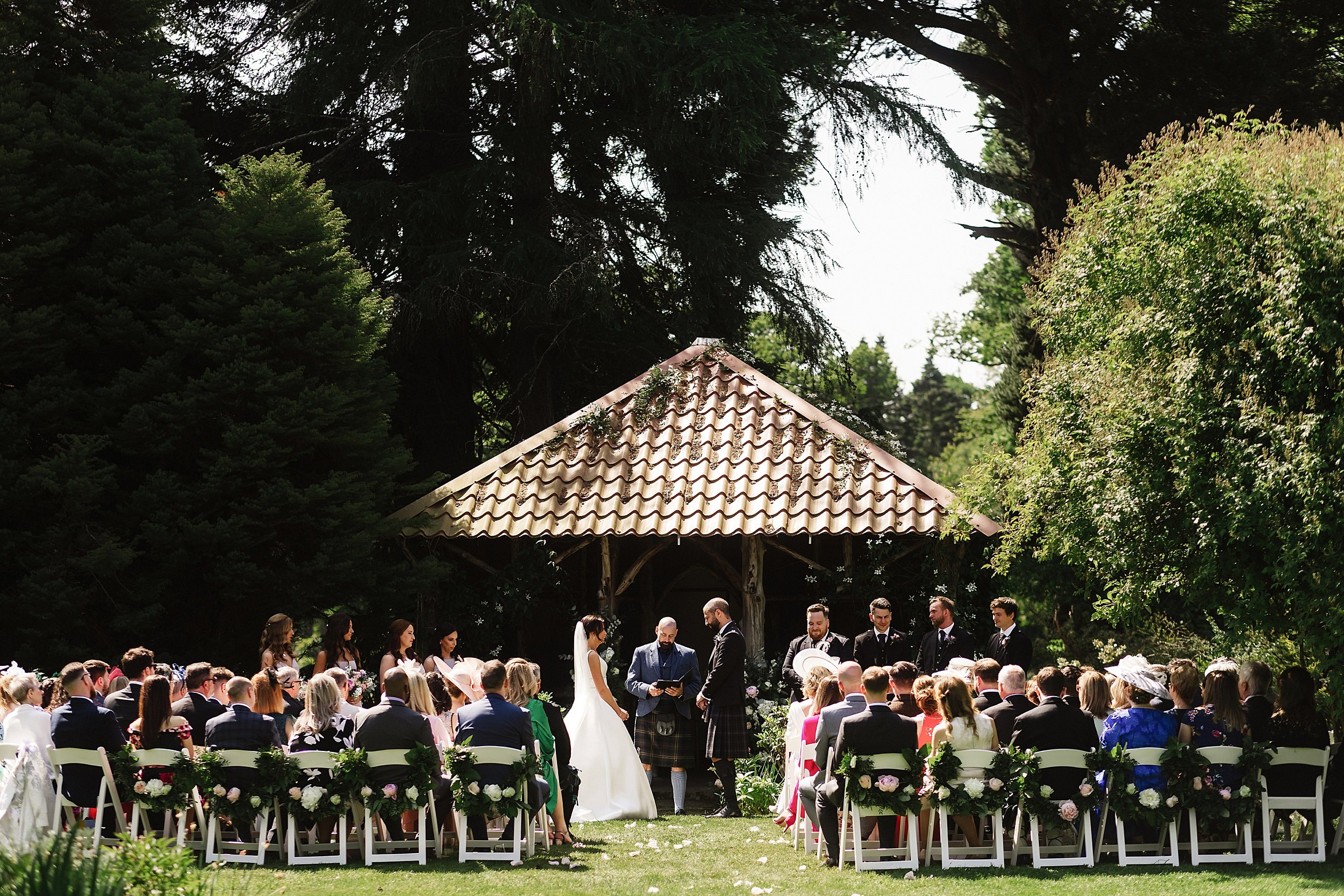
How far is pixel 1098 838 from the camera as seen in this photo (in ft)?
29.2

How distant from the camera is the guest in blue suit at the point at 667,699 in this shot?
12172mm

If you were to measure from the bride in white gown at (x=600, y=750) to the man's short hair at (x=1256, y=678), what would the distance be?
5241 millimetres

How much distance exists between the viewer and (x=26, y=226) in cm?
1325

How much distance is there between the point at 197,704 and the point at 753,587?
21.1ft

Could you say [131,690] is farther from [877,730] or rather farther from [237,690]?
[877,730]

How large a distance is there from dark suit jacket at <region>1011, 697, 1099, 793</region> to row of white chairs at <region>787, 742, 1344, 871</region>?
8 cm

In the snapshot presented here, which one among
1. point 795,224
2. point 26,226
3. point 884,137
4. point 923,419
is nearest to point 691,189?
point 795,224

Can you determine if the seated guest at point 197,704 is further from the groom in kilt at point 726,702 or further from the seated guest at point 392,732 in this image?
the groom in kilt at point 726,702

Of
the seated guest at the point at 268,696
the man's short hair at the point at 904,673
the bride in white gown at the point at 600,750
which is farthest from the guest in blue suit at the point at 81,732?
the man's short hair at the point at 904,673

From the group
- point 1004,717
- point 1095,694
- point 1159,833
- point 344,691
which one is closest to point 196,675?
point 344,691

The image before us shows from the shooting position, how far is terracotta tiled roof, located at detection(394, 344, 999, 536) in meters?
13.8

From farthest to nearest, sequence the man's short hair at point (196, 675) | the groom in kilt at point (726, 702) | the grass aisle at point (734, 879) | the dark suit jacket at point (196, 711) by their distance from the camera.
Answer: the groom in kilt at point (726, 702)
the man's short hair at point (196, 675)
the dark suit jacket at point (196, 711)
the grass aisle at point (734, 879)

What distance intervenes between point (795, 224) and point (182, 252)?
33.7ft

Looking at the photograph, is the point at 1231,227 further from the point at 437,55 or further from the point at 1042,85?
the point at 1042,85
